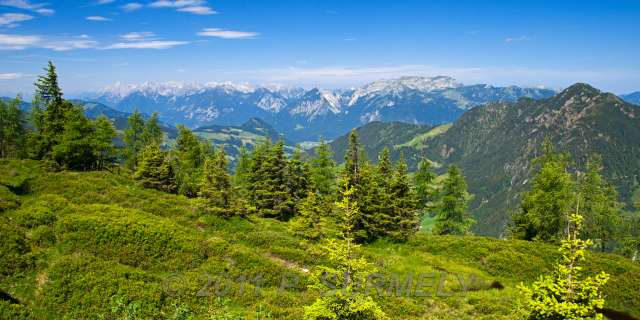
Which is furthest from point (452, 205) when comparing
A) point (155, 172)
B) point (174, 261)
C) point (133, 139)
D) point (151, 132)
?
point (133, 139)

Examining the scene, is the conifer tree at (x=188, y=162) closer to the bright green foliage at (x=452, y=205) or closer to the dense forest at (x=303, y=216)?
the dense forest at (x=303, y=216)

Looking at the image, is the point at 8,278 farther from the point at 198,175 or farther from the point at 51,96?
the point at 51,96

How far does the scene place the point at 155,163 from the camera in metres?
49.2

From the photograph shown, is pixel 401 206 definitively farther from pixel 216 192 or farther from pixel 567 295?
pixel 567 295

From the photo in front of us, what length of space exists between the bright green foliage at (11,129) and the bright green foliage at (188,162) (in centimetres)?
2724

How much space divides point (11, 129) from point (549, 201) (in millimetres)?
84114

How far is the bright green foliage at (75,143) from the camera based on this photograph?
4800 cm

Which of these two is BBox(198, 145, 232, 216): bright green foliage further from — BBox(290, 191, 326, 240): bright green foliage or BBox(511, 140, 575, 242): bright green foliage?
BBox(511, 140, 575, 242): bright green foliage

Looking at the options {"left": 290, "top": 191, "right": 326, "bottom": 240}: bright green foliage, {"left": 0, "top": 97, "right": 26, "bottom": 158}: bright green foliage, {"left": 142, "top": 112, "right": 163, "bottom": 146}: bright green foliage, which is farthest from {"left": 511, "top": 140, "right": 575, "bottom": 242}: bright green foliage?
{"left": 0, "top": 97, "right": 26, "bottom": 158}: bright green foliage

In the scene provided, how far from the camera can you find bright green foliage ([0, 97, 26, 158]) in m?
64.9

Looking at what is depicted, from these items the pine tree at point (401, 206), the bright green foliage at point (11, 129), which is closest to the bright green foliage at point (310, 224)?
the pine tree at point (401, 206)

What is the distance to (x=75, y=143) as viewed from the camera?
48062 mm

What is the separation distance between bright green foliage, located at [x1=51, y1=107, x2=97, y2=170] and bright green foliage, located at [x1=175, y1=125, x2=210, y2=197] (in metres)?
11.7

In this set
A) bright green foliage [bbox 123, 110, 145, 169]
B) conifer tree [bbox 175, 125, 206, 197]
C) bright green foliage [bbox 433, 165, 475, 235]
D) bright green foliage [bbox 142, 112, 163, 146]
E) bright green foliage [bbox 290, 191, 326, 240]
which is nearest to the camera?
bright green foliage [bbox 290, 191, 326, 240]
